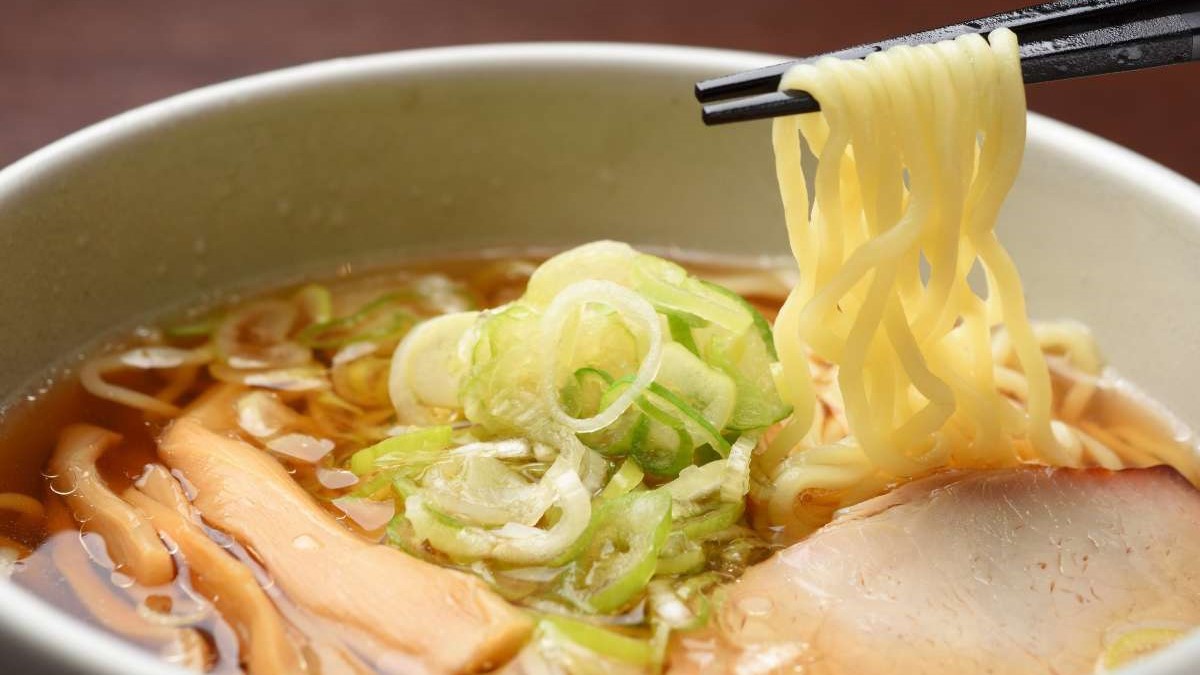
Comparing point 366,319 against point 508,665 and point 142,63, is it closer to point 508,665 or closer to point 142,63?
point 508,665

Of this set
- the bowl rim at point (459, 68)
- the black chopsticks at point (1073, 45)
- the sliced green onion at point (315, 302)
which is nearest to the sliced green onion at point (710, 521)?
the black chopsticks at point (1073, 45)

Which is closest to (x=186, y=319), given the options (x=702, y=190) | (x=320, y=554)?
(x=320, y=554)

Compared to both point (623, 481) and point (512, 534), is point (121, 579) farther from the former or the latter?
point (623, 481)

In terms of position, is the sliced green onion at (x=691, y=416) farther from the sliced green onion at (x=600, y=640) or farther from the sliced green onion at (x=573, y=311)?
the sliced green onion at (x=600, y=640)

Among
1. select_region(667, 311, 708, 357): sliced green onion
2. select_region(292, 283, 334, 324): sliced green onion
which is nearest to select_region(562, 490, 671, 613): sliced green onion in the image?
select_region(667, 311, 708, 357): sliced green onion

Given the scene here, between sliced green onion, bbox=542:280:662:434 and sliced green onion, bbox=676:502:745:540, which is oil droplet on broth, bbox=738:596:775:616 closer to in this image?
sliced green onion, bbox=676:502:745:540

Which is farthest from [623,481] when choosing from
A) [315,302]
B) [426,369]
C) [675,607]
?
[315,302]

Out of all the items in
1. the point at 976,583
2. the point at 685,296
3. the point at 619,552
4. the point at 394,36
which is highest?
the point at 394,36
